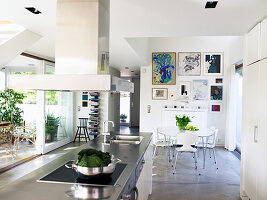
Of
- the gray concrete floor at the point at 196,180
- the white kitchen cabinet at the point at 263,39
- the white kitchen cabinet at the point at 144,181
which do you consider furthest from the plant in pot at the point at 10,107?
the white kitchen cabinet at the point at 263,39

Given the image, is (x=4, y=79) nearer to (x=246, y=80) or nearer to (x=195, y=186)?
(x=195, y=186)

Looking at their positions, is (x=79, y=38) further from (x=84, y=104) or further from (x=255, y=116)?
(x=84, y=104)

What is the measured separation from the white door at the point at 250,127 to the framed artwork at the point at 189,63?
13.5 feet

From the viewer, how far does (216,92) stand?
749 cm

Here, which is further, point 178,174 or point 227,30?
point 178,174

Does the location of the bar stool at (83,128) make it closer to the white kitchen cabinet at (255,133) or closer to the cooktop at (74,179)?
the white kitchen cabinet at (255,133)

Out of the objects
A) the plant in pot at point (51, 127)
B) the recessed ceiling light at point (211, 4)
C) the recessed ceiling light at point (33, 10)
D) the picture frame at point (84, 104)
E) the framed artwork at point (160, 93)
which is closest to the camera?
the recessed ceiling light at point (211, 4)

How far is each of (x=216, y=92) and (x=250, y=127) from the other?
173 inches

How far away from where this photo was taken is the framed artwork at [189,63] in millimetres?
7641

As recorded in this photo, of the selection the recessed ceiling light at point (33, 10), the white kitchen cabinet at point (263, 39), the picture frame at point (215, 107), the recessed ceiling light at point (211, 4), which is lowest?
the picture frame at point (215, 107)

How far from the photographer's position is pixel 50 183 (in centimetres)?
166

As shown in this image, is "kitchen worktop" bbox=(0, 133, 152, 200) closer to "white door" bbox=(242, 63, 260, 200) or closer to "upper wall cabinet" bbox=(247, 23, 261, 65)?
"white door" bbox=(242, 63, 260, 200)

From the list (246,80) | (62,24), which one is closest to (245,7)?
(246,80)

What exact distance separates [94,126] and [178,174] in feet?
12.9
